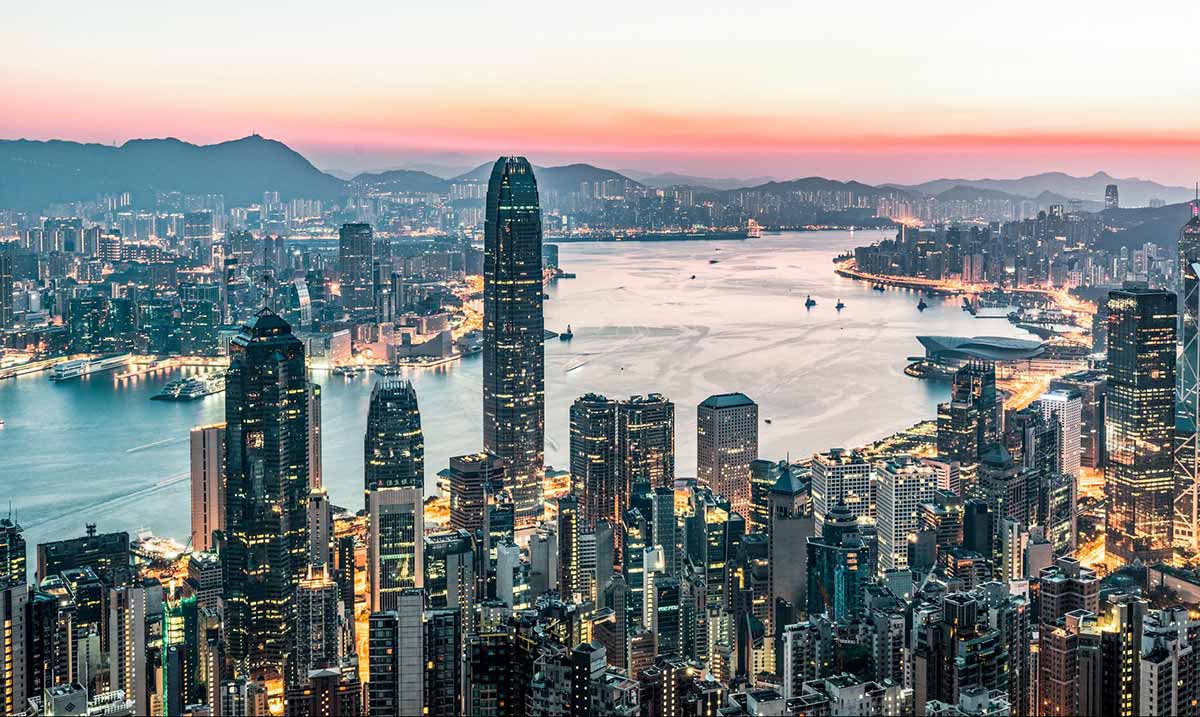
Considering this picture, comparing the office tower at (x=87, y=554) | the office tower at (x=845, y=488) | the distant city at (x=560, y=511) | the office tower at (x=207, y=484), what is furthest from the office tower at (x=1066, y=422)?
the office tower at (x=87, y=554)

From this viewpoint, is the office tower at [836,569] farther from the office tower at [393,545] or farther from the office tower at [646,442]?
the office tower at [646,442]

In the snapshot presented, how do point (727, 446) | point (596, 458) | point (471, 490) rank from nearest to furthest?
point (471, 490)
point (596, 458)
point (727, 446)

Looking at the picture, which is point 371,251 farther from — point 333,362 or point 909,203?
point 909,203

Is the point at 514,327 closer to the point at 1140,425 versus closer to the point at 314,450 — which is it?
the point at 314,450

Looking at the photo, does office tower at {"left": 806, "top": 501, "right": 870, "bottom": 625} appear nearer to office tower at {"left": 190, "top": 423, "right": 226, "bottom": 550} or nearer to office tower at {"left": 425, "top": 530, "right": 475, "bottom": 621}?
office tower at {"left": 425, "top": 530, "right": 475, "bottom": 621}

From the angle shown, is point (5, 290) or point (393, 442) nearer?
point (393, 442)

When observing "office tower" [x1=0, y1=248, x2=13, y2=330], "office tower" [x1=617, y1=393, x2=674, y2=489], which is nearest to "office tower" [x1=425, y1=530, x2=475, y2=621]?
"office tower" [x1=617, y1=393, x2=674, y2=489]

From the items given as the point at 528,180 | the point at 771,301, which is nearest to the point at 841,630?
the point at 528,180

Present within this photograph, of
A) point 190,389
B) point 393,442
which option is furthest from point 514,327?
point 190,389
